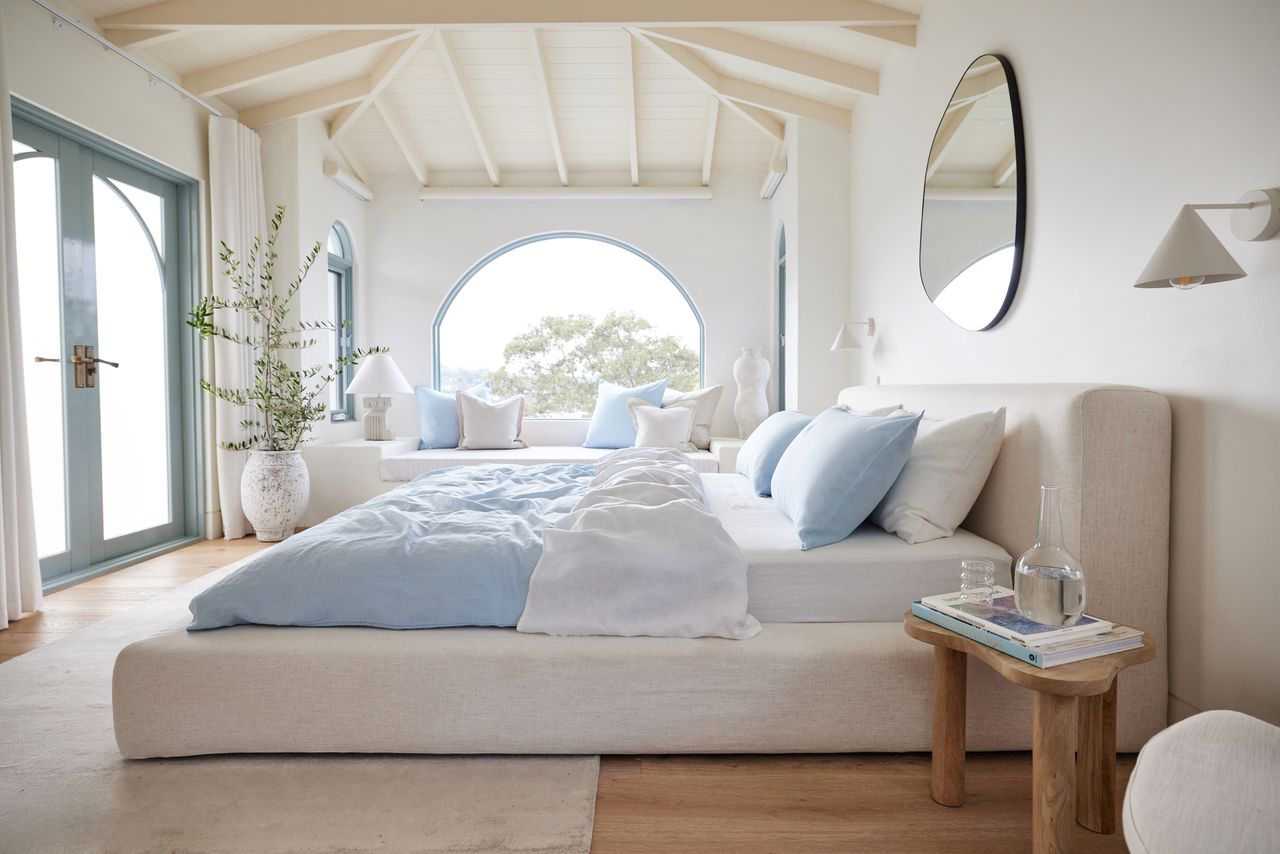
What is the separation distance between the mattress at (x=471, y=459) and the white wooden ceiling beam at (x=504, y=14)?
2.47 metres

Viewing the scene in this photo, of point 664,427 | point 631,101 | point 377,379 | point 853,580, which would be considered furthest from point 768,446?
point 377,379

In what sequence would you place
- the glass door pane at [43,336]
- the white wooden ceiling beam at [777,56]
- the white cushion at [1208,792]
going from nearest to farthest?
the white cushion at [1208,792] < the glass door pane at [43,336] < the white wooden ceiling beam at [777,56]


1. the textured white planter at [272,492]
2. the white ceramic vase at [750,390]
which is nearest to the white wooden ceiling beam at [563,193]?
the white ceramic vase at [750,390]

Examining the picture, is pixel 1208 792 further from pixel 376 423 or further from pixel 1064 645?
pixel 376 423

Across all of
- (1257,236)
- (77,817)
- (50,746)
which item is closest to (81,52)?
(50,746)

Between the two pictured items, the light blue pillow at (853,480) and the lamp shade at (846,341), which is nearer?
the light blue pillow at (853,480)

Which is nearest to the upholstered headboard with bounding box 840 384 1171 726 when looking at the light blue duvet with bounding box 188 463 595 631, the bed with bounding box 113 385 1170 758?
the bed with bounding box 113 385 1170 758

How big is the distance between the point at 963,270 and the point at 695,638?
191 cm

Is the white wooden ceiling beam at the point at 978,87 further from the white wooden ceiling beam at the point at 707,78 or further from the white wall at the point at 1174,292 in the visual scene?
the white wooden ceiling beam at the point at 707,78

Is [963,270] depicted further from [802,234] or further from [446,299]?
[446,299]

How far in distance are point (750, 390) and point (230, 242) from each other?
Answer: 140 inches

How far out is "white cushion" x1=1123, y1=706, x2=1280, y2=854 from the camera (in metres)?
0.89

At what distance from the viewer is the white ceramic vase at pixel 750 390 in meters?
5.33

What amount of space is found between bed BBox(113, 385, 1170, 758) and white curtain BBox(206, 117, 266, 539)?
9.56 ft
